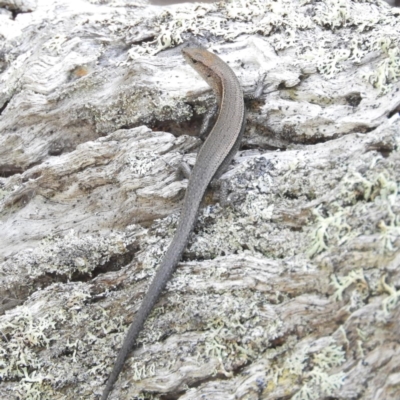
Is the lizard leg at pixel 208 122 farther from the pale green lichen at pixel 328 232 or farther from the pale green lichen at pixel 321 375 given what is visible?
the pale green lichen at pixel 321 375

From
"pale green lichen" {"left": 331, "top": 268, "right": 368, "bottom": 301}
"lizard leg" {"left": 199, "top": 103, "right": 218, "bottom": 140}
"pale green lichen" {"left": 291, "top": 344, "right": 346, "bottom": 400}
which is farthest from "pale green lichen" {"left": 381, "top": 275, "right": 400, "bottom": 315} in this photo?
"lizard leg" {"left": 199, "top": 103, "right": 218, "bottom": 140}

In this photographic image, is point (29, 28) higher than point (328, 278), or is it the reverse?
point (29, 28)

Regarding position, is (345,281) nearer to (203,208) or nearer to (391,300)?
(391,300)

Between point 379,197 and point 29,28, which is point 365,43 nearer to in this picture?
point 379,197

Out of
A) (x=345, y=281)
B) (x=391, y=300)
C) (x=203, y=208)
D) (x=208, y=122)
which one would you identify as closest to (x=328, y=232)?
(x=345, y=281)

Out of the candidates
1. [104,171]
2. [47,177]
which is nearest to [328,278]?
[104,171]

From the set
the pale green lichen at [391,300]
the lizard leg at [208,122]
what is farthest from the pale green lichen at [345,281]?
the lizard leg at [208,122]
